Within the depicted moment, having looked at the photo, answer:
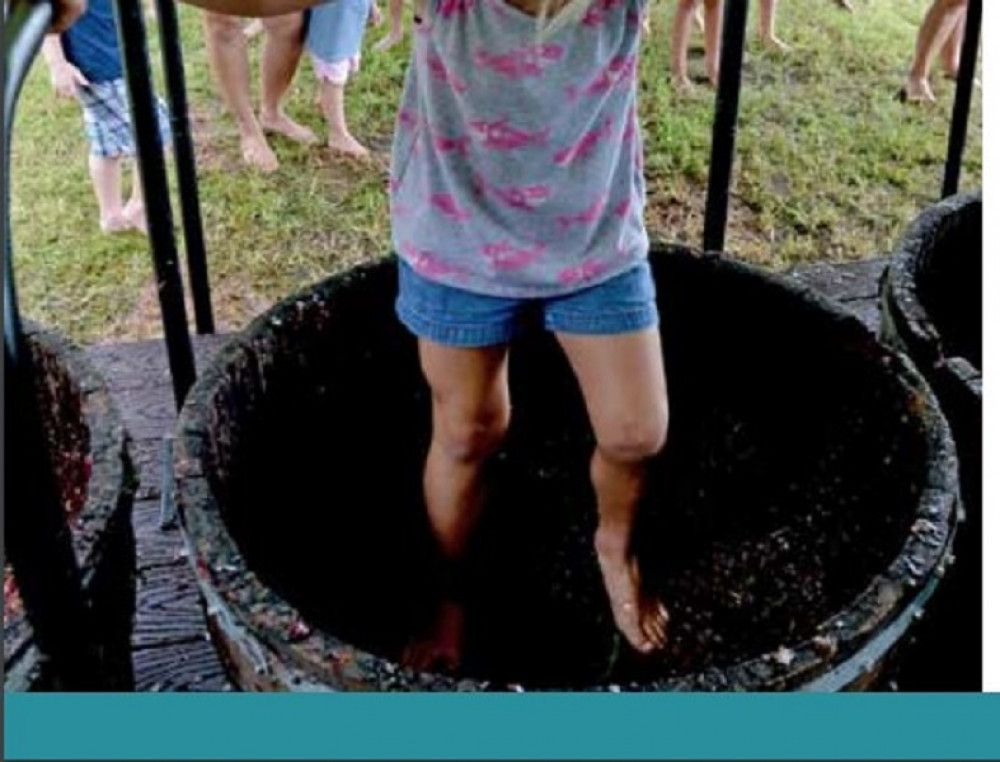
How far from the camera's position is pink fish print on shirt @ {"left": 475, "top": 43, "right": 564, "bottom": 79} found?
4.10ft

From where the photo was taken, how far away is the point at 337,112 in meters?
3.55

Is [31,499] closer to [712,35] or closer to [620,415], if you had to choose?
[620,415]

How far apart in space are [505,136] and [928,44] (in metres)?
2.94

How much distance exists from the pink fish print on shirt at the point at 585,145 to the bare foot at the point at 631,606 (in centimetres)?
44

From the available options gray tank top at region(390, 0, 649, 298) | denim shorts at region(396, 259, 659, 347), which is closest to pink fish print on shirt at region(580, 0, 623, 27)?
gray tank top at region(390, 0, 649, 298)

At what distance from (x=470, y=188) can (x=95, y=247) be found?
197 cm

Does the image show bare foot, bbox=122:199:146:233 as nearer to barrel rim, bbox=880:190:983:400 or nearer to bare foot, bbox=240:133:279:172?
bare foot, bbox=240:133:279:172

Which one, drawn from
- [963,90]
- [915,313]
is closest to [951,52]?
[963,90]

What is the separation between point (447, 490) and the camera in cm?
154

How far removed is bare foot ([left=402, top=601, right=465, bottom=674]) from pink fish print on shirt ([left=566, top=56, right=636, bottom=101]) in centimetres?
58

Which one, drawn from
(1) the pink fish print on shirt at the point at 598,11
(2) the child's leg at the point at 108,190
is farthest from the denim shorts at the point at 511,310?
(2) the child's leg at the point at 108,190

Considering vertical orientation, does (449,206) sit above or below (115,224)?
above

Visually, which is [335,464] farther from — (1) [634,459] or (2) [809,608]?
(2) [809,608]

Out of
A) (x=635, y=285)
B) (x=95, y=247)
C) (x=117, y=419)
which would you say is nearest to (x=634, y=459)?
(x=635, y=285)
